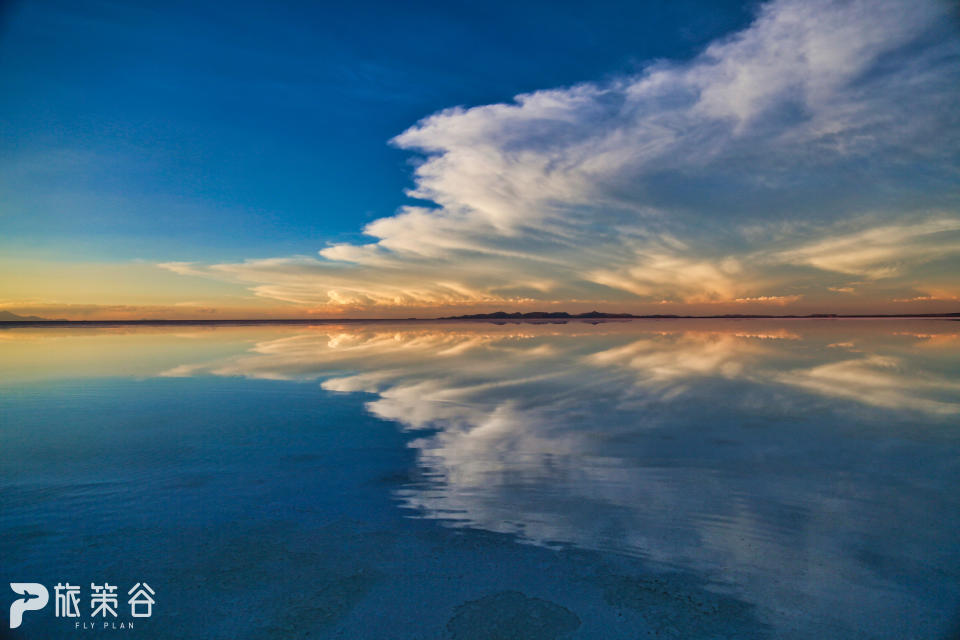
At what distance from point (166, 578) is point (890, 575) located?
8.54 m

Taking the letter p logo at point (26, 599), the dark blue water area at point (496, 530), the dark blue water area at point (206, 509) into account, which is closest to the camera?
the dark blue water area at point (496, 530)

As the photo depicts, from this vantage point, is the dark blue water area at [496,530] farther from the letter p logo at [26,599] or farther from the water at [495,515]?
the letter p logo at [26,599]

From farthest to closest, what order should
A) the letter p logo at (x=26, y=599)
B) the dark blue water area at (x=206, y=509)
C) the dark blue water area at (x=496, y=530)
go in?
1. the dark blue water area at (x=206, y=509)
2. the letter p logo at (x=26, y=599)
3. the dark blue water area at (x=496, y=530)

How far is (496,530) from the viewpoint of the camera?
661cm

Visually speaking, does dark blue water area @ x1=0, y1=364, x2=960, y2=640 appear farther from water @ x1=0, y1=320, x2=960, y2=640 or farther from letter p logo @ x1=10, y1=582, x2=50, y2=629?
letter p logo @ x1=10, y1=582, x2=50, y2=629

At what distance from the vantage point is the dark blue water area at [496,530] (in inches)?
195

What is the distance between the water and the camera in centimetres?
499

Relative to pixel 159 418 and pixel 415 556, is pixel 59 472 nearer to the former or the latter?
pixel 159 418

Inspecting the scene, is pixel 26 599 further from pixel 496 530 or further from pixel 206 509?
pixel 496 530

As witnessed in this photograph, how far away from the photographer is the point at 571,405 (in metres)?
15.0

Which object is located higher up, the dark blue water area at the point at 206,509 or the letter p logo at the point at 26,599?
the dark blue water area at the point at 206,509

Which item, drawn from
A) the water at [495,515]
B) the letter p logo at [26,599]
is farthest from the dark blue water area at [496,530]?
the letter p logo at [26,599]

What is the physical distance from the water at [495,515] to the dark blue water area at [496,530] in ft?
0.11

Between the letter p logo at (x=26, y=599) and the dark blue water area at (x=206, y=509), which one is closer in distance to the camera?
the letter p logo at (x=26, y=599)
